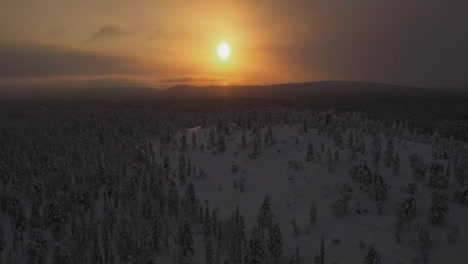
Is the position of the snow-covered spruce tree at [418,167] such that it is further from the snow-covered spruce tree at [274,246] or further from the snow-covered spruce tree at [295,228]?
the snow-covered spruce tree at [274,246]

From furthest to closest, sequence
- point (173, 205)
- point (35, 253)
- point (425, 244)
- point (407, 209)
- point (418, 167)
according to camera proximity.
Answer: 1. point (173, 205)
2. point (418, 167)
3. point (407, 209)
4. point (35, 253)
5. point (425, 244)

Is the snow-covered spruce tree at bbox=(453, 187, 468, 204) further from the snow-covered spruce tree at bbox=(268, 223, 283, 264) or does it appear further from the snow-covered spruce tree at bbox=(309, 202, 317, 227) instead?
the snow-covered spruce tree at bbox=(268, 223, 283, 264)

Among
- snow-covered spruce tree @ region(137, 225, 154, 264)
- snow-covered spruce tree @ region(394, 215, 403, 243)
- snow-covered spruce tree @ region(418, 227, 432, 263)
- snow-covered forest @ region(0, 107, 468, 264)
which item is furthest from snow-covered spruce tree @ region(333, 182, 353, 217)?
snow-covered spruce tree @ region(137, 225, 154, 264)

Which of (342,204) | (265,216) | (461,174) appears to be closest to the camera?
(342,204)

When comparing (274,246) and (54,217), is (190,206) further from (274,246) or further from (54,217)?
(54,217)

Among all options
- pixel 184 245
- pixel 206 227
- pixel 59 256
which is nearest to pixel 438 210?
pixel 206 227

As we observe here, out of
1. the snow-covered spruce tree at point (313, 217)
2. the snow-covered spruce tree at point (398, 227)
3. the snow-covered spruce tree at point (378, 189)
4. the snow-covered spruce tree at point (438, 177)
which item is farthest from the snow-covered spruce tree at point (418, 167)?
the snow-covered spruce tree at point (313, 217)

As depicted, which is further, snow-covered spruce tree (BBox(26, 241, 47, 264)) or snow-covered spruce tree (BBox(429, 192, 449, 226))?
snow-covered spruce tree (BBox(429, 192, 449, 226))
